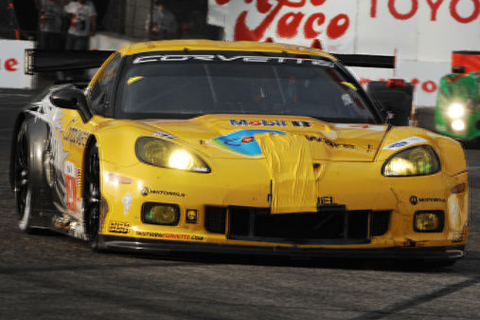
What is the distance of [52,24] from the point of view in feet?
85.0

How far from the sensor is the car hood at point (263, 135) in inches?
244

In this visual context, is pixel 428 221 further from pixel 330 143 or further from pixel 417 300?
pixel 417 300

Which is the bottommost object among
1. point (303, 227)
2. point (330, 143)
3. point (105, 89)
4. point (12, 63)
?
point (303, 227)

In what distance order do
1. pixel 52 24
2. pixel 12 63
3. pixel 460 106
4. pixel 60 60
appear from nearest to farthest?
1. pixel 60 60
2. pixel 460 106
3. pixel 12 63
4. pixel 52 24

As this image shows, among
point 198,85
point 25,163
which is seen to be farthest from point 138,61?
point 25,163

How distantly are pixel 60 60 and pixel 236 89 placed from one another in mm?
2302

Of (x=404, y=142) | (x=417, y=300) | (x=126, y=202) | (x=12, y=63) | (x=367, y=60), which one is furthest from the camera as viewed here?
(x=12, y=63)

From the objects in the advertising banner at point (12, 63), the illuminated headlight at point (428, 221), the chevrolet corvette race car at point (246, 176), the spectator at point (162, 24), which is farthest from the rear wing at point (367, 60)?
the spectator at point (162, 24)

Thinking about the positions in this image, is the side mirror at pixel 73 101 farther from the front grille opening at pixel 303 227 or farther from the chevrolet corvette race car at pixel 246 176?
the front grille opening at pixel 303 227

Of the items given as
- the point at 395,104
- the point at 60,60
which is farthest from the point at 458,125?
the point at 395,104

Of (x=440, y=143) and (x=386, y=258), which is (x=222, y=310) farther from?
(x=440, y=143)

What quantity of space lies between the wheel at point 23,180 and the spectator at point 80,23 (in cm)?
1753

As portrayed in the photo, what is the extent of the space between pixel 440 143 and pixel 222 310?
213 cm

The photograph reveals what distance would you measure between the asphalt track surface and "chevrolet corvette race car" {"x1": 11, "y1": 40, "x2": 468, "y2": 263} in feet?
0.45
